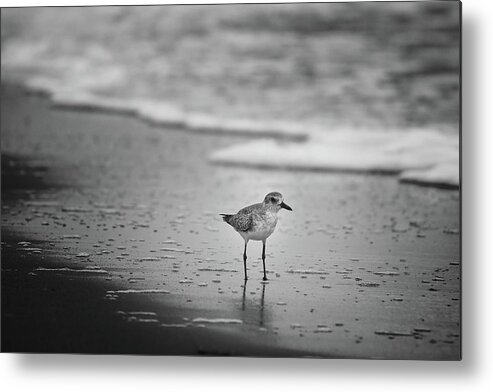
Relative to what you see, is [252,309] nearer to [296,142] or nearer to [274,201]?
[274,201]

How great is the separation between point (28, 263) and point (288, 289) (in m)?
1.11

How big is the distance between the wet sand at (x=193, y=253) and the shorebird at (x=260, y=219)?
3.7 inches

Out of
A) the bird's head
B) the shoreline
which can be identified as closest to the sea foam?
the shoreline

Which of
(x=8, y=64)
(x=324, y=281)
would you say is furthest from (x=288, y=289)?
(x=8, y=64)

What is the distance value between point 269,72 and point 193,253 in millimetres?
856

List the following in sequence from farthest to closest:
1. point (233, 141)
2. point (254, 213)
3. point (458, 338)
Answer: point (233, 141) < point (254, 213) < point (458, 338)

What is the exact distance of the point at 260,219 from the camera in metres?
3.45

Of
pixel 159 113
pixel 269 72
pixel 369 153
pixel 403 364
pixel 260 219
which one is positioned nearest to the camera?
pixel 403 364

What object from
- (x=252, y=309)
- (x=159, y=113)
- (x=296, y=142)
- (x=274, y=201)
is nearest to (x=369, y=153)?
(x=296, y=142)

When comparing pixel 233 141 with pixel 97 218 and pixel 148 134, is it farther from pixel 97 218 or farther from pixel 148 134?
pixel 97 218

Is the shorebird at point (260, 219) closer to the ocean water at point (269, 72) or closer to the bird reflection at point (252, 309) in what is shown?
the bird reflection at point (252, 309)

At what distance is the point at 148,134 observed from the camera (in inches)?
151

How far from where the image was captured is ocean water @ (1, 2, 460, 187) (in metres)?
3.48

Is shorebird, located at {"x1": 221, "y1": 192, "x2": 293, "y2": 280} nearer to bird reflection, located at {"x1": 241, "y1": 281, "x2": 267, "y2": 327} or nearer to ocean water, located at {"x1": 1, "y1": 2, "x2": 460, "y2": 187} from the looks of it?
bird reflection, located at {"x1": 241, "y1": 281, "x2": 267, "y2": 327}
